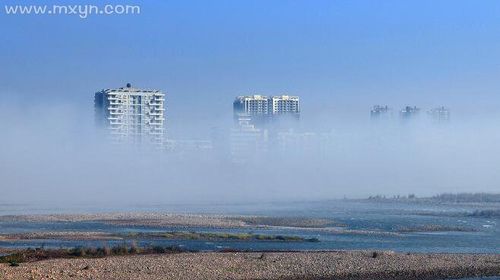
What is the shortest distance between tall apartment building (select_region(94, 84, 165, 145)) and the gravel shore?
11889 centimetres

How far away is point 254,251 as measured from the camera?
169 feet

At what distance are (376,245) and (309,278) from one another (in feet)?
66.9

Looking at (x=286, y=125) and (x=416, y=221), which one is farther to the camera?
(x=286, y=125)

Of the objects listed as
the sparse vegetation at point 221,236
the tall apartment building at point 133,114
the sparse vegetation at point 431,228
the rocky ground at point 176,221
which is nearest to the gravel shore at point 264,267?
the sparse vegetation at point 221,236

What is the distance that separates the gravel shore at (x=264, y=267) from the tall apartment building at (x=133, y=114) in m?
119

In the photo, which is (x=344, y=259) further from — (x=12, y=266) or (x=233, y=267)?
(x=12, y=266)

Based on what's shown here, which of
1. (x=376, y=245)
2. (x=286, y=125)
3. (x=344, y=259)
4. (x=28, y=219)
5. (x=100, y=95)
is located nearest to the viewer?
(x=344, y=259)

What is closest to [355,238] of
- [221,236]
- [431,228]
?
[221,236]

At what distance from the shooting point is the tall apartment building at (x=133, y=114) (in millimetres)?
166363

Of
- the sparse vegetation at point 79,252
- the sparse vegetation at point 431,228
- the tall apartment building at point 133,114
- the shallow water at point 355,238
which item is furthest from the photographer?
the tall apartment building at point 133,114

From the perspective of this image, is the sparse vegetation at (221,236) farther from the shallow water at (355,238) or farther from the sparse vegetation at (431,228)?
the sparse vegetation at (431,228)

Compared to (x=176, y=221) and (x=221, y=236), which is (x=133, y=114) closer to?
(x=176, y=221)

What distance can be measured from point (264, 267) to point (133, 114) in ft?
418

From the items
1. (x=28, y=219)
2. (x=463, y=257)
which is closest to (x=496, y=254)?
(x=463, y=257)
